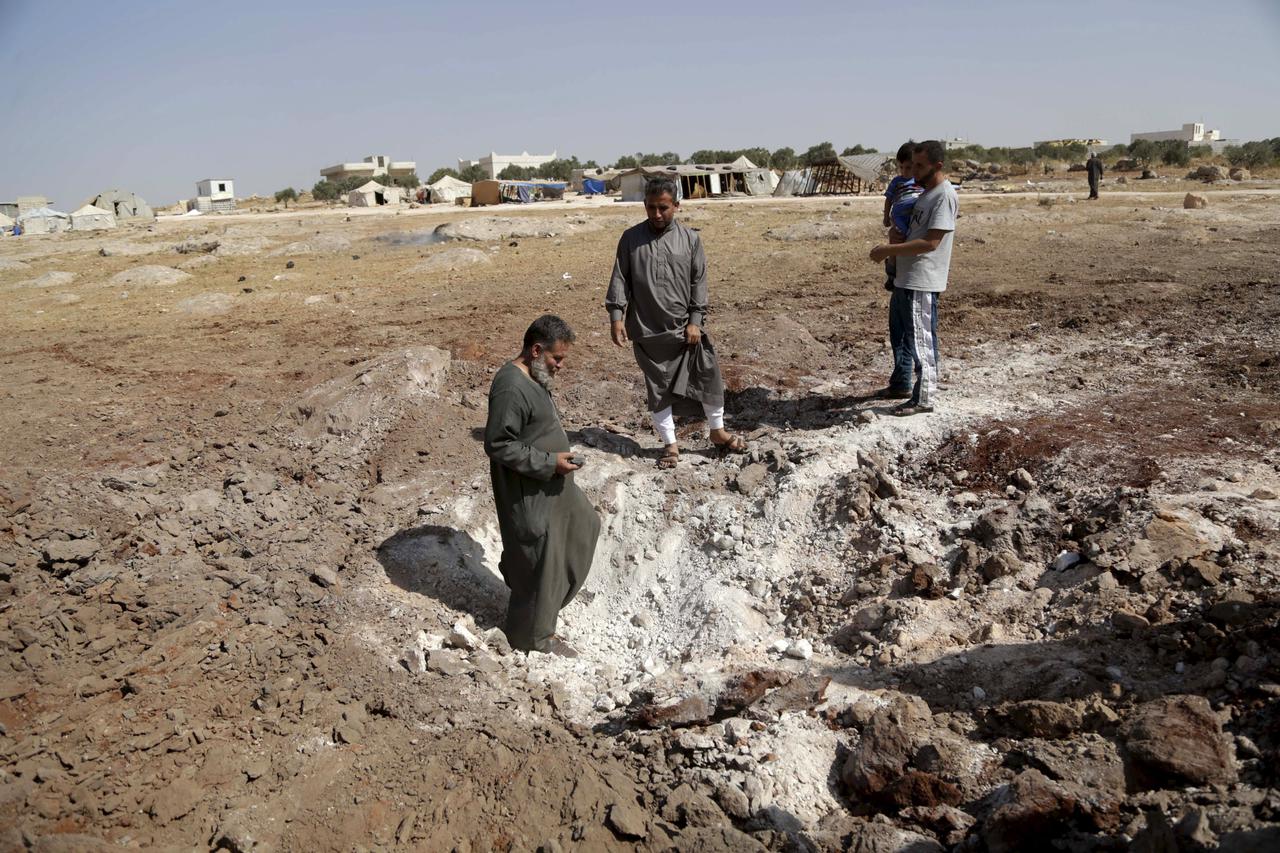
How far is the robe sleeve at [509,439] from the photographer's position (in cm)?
404

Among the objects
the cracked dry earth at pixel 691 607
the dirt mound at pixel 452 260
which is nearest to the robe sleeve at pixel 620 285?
the cracked dry earth at pixel 691 607

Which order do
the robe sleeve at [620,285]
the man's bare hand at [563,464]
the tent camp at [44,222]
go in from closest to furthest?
the man's bare hand at [563,464]
the robe sleeve at [620,285]
the tent camp at [44,222]

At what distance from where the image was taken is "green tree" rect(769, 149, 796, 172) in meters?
58.5

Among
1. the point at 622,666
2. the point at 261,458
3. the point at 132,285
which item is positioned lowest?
the point at 622,666

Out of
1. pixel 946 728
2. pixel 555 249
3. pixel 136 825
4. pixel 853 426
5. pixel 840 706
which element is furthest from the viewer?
pixel 555 249

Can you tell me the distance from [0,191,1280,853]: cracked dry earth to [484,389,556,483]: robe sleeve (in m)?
1.01

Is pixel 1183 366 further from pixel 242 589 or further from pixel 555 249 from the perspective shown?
pixel 555 249

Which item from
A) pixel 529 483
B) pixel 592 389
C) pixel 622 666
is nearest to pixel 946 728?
pixel 622 666

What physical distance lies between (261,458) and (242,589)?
173cm

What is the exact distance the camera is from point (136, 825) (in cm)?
310

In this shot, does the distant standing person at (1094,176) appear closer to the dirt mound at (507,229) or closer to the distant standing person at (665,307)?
the dirt mound at (507,229)

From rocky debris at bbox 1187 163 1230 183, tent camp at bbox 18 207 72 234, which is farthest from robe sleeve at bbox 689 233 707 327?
tent camp at bbox 18 207 72 234

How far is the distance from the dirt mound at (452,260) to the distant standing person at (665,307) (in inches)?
406

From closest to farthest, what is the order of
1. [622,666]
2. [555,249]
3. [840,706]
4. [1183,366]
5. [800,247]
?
1. [840,706]
2. [622,666]
3. [1183,366]
4. [800,247]
5. [555,249]
